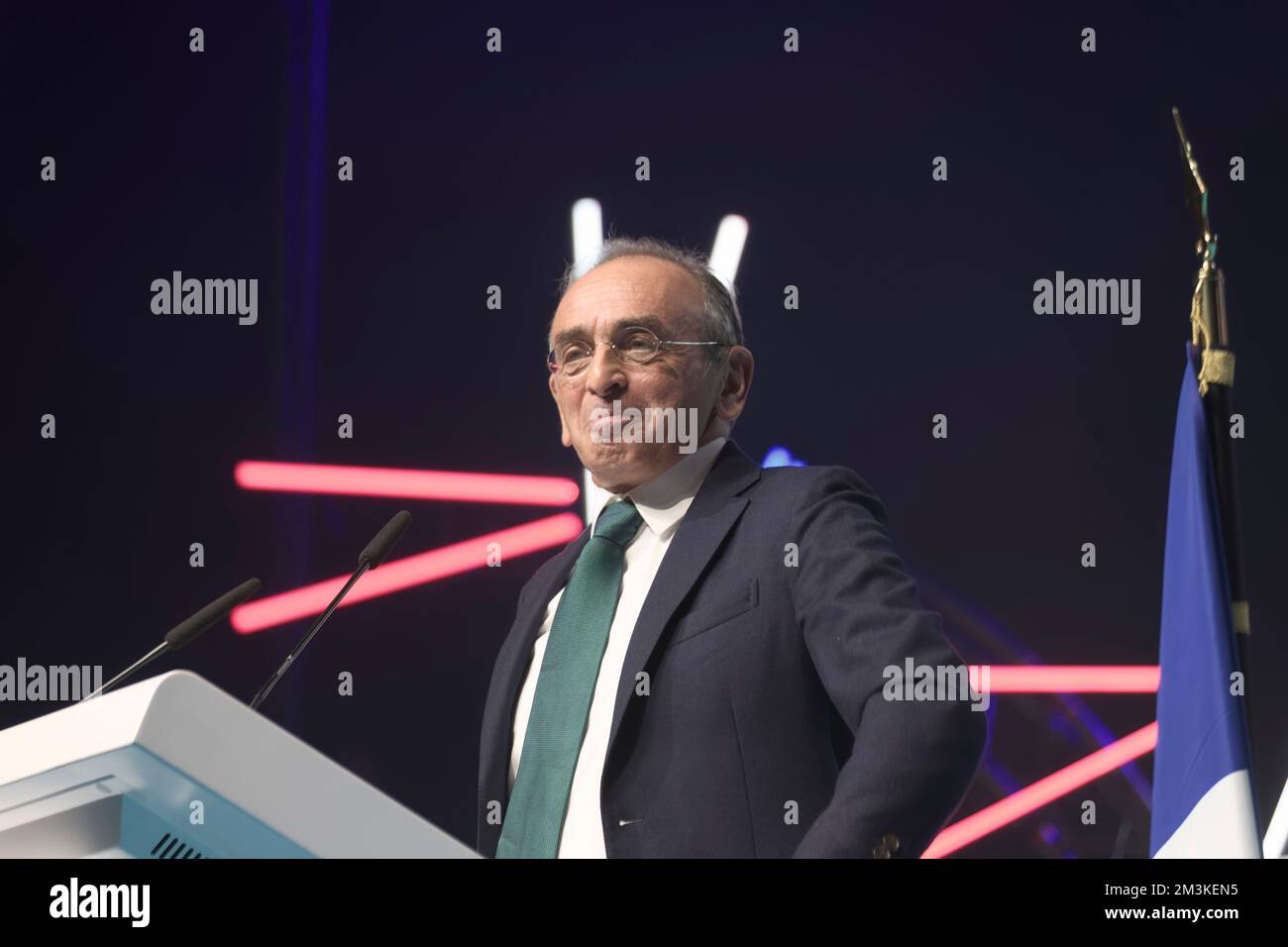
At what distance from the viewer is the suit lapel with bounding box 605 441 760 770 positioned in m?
1.81

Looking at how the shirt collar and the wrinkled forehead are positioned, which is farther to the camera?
the wrinkled forehead

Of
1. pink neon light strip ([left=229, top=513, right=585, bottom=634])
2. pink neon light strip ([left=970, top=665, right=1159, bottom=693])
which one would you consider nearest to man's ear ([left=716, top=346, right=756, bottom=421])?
pink neon light strip ([left=229, top=513, right=585, bottom=634])

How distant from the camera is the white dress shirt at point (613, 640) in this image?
1792 millimetres

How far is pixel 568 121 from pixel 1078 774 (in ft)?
7.37

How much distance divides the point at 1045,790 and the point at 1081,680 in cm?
31

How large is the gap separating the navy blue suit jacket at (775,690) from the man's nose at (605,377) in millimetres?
315

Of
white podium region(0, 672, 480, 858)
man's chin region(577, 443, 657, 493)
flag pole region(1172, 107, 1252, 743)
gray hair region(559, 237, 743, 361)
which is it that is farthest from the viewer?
flag pole region(1172, 107, 1252, 743)

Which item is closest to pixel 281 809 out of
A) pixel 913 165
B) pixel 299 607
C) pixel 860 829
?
pixel 860 829

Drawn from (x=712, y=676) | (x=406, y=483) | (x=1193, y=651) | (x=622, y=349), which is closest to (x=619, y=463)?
(x=622, y=349)

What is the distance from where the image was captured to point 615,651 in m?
1.92

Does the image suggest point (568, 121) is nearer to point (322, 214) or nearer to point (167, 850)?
point (322, 214)

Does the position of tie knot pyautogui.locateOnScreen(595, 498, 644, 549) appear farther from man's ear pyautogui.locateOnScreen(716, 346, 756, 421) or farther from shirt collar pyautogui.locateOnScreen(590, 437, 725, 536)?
man's ear pyautogui.locateOnScreen(716, 346, 756, 421)

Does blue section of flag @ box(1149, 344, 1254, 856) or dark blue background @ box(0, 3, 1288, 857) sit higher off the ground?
dark blue background @ box(0, 3, 1288, 857)

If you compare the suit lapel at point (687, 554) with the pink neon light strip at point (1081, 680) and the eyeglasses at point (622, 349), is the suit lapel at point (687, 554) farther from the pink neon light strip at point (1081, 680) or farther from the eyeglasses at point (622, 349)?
the pink neon light strip at point (1081, 680)
